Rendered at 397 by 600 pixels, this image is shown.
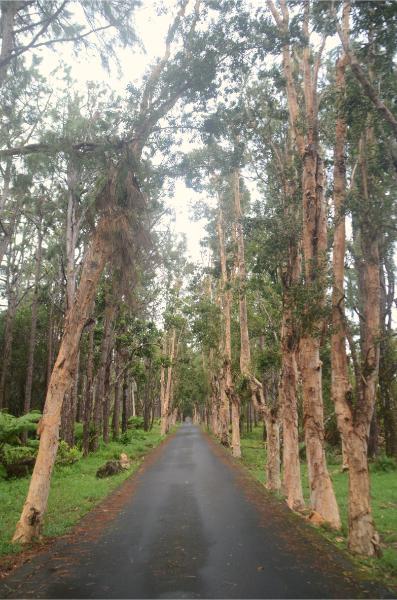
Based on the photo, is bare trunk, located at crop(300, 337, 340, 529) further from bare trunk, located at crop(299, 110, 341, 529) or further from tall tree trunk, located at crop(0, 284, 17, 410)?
tall tree trunk, located at crop(0, 284, 17, 410)

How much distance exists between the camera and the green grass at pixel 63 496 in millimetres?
8727

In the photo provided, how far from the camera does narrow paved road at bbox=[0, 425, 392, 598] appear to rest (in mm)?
5488

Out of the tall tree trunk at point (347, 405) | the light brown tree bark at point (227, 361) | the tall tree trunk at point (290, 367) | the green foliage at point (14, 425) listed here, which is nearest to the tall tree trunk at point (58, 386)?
the tall tree trunk at point (347, 405)

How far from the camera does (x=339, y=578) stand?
233 inches

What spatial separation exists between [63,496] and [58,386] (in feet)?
15.9

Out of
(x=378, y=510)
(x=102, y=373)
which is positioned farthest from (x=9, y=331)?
(x=378, y=510)

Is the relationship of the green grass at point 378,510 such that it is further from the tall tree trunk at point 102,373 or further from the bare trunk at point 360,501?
the tall tree trunk at point 102,373

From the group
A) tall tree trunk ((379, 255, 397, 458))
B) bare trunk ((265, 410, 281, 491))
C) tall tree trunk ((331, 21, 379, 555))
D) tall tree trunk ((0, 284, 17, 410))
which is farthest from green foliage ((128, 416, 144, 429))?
tall tree trunk ((331, 21, 379, 555))

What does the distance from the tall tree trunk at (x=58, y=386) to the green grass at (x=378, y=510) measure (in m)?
5.34

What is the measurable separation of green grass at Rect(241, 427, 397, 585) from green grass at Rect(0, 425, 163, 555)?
17.1 feet

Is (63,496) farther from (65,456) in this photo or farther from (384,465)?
(384,465)

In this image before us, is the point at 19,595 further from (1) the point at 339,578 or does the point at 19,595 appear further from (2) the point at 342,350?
(2) the point at 342,350

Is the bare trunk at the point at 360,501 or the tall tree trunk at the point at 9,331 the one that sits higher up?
the tall tree trunk at the point at 9,331

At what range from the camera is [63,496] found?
39.1 ft
